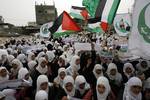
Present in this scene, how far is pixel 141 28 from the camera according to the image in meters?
5.82

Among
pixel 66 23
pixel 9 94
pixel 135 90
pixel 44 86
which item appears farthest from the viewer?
pixel 66 23

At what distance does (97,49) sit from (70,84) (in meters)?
3.93

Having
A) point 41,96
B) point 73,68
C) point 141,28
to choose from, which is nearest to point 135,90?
point 141,28

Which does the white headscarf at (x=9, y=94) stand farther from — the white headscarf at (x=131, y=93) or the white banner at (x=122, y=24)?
the white banner at (x=122, y=24)

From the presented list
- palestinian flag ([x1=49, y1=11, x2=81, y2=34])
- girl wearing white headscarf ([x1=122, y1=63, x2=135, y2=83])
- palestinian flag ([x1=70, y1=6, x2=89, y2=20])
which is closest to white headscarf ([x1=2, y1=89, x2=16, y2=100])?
girl wearing white headscarf ([x1=122, y1=63, x2=135, y2=83])

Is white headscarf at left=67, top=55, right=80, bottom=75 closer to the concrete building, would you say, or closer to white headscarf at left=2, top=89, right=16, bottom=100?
white headscarf at left=2, top=89, right=16, bottom=100

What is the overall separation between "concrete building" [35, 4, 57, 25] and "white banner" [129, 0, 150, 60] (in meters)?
84.1

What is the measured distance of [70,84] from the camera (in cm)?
699

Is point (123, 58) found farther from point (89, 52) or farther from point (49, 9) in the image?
point (49, 9)

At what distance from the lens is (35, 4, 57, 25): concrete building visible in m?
90.5

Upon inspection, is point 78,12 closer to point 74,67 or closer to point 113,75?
point 74,67

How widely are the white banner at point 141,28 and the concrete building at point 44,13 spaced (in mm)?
84070

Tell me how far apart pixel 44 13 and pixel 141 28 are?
281 ft

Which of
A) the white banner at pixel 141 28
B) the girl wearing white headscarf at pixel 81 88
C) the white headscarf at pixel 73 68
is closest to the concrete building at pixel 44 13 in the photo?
the white headscarf at pixel 73 68
